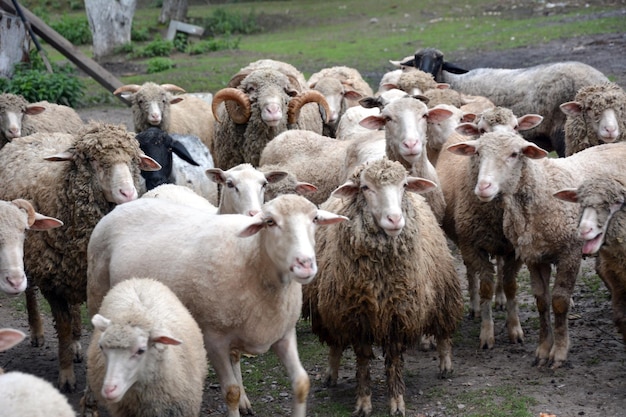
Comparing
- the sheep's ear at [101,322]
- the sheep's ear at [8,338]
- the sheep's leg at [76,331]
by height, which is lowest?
the sheep's leg at [76,331]

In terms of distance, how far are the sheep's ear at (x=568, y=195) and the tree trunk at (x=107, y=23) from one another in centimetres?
1659

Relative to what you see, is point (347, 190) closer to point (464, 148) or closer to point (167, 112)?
point (464, 148)

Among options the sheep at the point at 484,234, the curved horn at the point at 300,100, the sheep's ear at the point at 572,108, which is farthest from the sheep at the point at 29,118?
the sheep's ear at the point at 572,108

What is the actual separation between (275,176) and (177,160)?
7.19ft

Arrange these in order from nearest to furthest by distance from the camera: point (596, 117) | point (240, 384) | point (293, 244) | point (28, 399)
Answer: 1. point (28, 399)
2. point (293, 244)
3. point (240, 384)
4. point (596, 117)

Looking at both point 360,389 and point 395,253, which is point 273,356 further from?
point 395,253

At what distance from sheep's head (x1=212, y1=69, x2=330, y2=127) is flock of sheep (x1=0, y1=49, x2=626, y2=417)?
17 centimetres

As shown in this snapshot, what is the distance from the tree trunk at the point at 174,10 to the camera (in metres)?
24.4

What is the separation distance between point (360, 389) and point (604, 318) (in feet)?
7.79

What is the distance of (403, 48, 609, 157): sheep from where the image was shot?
10.5m

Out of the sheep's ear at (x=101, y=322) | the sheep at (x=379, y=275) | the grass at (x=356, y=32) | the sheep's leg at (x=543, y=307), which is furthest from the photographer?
the grass at (x=356, y=32)

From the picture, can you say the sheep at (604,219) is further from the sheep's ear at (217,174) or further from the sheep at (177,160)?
the sheep at (177,160)

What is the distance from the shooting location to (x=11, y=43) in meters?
14.4

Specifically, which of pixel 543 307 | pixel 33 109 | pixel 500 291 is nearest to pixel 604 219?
pixel 543 307
